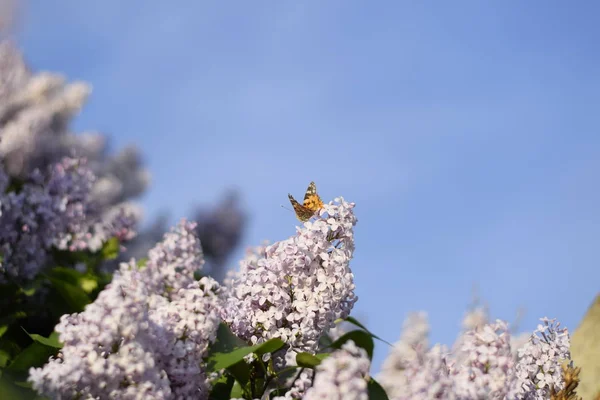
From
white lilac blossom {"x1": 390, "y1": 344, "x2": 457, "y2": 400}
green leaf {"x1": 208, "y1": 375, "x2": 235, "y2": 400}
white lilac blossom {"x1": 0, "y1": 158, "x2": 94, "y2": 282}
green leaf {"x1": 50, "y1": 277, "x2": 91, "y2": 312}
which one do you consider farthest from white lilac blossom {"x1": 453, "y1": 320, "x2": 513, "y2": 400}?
white lilac blossom {"x1": 0, "y1": 158, "x2": 94, "y2": 282}

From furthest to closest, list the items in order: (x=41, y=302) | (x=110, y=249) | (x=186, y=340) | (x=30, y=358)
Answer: (x=110, y=249) < (x=41, y=302) < (x=30, y=358) < (x=186, y=340)

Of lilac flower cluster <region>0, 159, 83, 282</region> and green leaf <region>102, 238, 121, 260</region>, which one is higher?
green leaf <region>102, 238, 121, 260</region>

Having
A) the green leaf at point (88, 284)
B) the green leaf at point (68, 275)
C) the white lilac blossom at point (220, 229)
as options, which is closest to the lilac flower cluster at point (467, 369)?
the green leaf at point (88, 284)

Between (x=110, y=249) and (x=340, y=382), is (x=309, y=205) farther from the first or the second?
(x=110, y=249)

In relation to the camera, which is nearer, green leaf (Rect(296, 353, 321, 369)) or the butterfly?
green leaf (Rect(296, 353, 321, 369))

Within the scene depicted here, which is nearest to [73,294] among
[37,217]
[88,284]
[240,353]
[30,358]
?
[88,284]

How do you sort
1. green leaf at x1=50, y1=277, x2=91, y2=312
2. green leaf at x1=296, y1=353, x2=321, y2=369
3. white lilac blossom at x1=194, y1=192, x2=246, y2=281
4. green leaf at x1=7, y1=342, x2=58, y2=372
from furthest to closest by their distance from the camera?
white lilac blossom at x1=194, y1=192, x2=246, y2=281 → green leaf at x1=50, y1=277, x2=91, y2=312 → green leaf at x1=7, y1=342, x2=58, y2=372 → green leaf at x1=296, y1=353, x2=321, y2=369

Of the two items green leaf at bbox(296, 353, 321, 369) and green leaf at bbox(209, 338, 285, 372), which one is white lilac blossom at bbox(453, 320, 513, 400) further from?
green leaf at bbox(209, 338, 285, 372)

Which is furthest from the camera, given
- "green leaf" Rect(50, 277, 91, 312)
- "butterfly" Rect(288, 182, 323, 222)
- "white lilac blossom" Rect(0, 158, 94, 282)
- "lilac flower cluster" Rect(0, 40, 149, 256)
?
"lilac flower cluster" Rect(0, 40, 149, 256)
